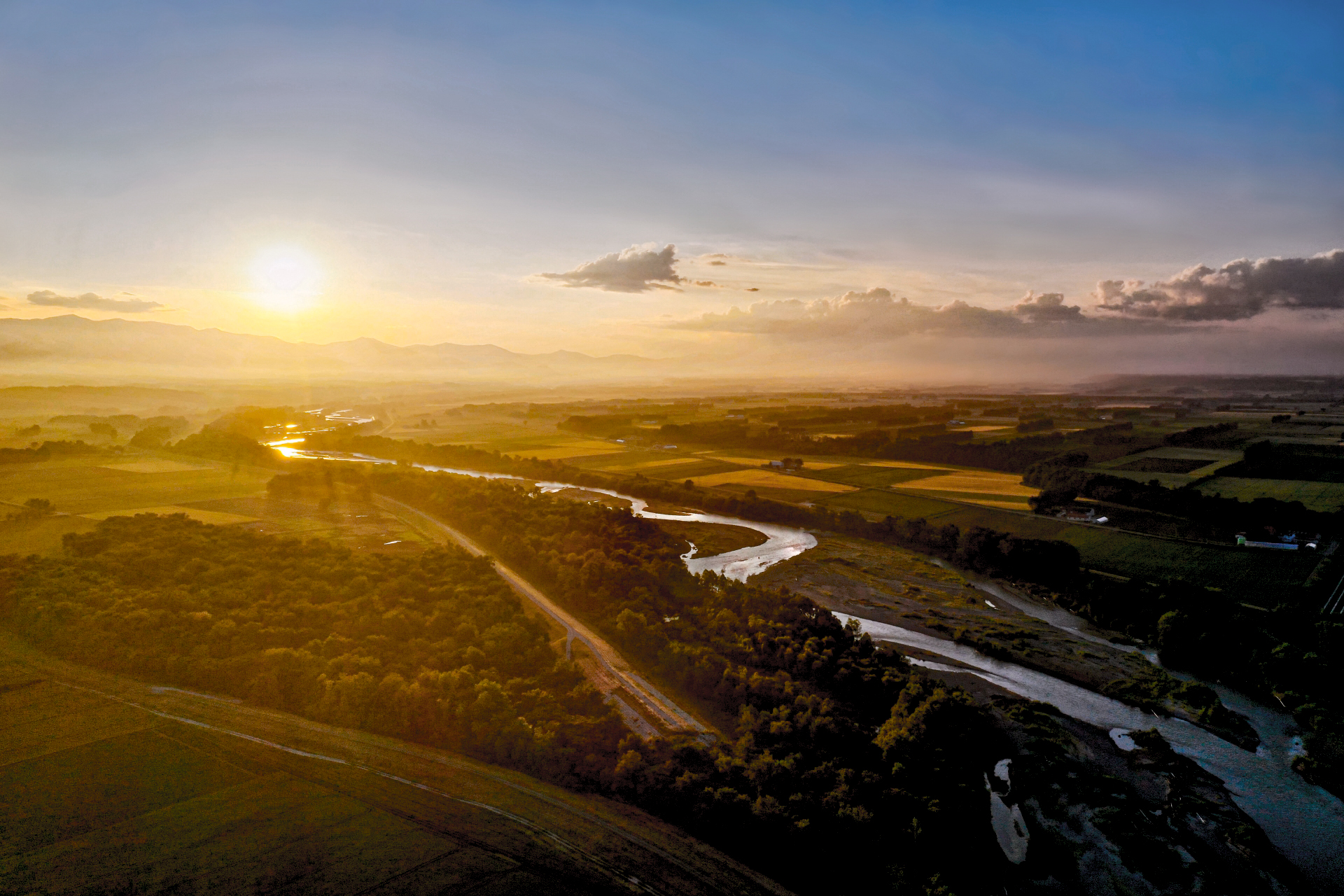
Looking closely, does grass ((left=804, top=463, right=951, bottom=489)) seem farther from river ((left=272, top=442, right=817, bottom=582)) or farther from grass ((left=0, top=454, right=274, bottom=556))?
grass ((left=0, top=454, right=274, bottom=556))

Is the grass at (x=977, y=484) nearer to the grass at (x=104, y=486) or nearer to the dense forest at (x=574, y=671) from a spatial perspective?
the dense forest at (x=574, y=671)

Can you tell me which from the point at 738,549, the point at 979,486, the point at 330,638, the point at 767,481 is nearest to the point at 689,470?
the point at 767,481

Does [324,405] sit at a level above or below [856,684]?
above

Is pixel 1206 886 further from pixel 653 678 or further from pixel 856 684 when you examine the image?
pixel 653 678

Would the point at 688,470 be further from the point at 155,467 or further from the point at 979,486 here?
the point at 155,467

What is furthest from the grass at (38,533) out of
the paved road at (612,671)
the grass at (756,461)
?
the grass at (756,461)

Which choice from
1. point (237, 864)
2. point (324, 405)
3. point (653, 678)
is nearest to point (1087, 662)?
point (653, 678)
